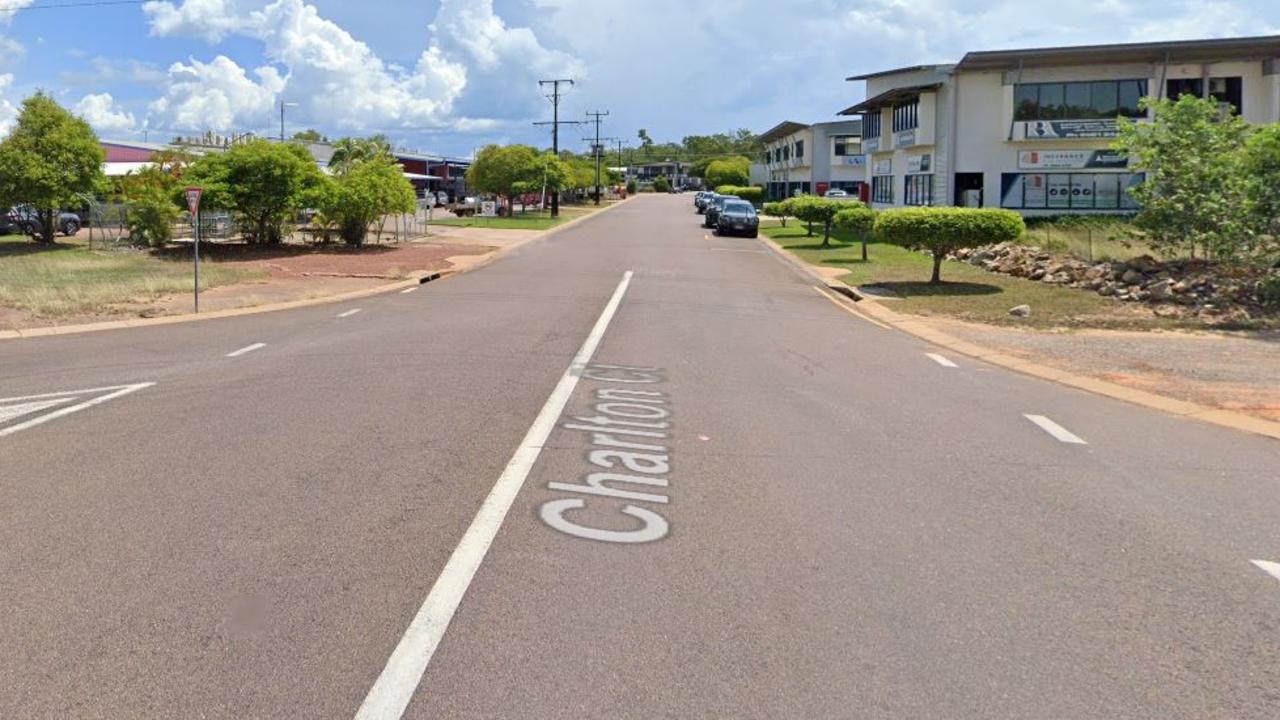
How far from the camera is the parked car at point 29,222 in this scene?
3591 centimetres

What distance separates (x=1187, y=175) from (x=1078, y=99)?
2813 centimetres

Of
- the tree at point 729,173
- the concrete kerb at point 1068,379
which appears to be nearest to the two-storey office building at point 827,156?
the tree at point 729,173

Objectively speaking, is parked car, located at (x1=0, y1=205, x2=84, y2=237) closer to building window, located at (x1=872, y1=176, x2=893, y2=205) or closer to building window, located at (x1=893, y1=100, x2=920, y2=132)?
building window, located at (x1=893, y1=100, x2=920, y2=132)

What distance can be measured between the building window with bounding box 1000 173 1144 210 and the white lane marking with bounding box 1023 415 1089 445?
39016 mm

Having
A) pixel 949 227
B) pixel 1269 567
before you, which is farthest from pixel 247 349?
pixel 949 227

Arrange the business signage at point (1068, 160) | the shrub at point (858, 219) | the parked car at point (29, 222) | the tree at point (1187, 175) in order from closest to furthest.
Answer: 1. the tree at point (1187, 175)
2. the shrub at point (858, 219)
3. the parked car at point (29, 222)
4. the business signage at point (1068, 160)

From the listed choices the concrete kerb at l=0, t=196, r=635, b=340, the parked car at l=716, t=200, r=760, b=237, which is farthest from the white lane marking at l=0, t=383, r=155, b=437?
the parked car at l=716, t=200, r=760, b=237

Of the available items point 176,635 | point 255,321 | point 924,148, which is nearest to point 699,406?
point 176,635

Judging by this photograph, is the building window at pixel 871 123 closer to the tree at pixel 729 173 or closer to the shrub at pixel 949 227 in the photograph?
the shrub at pixel 949 227

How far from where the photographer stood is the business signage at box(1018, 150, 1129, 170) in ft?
145

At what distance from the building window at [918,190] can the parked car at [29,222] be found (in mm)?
36201

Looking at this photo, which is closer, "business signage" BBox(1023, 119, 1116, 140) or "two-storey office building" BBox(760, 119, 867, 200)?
"business signage" BBox(1023, 119, 1116, 140)

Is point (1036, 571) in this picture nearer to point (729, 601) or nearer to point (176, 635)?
point (729, 601)

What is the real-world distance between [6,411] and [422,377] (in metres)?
3.66
